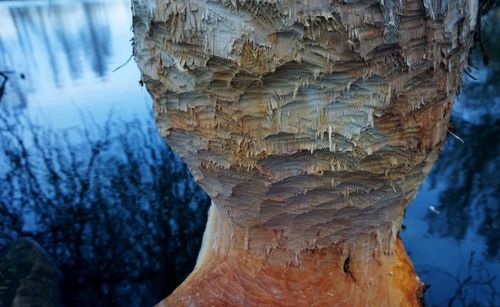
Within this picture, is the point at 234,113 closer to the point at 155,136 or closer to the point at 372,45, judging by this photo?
the point at 372,45

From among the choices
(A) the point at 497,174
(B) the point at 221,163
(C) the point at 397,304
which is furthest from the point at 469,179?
(B) the point at 221,163

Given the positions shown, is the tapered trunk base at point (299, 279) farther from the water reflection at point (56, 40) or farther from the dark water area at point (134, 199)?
the water reflection at point (56, 40)

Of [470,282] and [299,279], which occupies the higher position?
[299,279]

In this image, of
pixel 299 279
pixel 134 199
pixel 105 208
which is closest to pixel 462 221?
pixel 299 279

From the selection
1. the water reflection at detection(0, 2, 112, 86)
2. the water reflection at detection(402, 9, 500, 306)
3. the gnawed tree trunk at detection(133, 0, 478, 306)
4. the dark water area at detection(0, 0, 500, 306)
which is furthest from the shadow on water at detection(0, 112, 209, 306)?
the water reflection at detection(0, 2, 112, 86)

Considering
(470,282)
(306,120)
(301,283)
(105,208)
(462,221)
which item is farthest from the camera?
(105,208)

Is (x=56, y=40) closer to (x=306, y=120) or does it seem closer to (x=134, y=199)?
(x=134, y=199)
